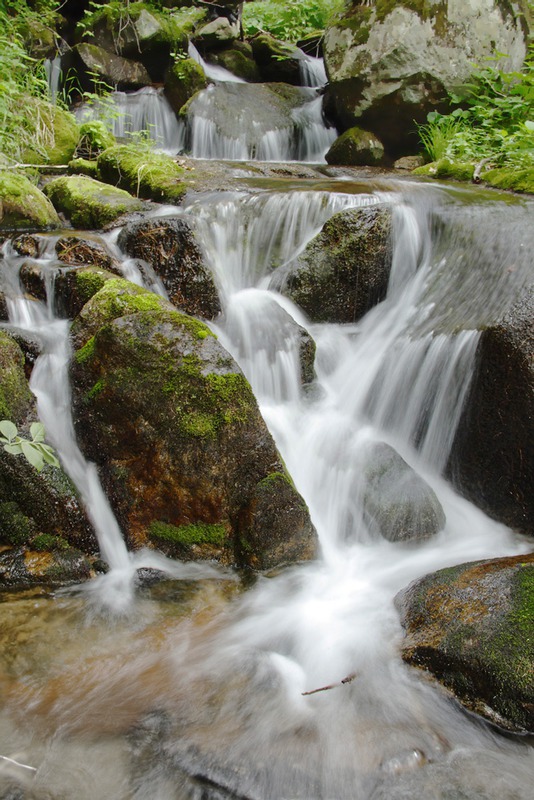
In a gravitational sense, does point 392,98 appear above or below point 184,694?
above

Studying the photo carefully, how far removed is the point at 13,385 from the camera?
360 cm

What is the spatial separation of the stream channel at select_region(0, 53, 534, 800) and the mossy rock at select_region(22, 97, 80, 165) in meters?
3.17

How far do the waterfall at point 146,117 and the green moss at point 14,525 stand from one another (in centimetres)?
888

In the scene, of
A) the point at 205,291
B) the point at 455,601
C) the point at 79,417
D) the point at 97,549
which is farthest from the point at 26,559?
the point at 205,291

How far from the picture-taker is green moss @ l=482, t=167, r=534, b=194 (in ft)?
21.8

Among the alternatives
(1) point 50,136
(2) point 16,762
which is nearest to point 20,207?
(1) point 50,136

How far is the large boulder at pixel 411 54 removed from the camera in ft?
31.1

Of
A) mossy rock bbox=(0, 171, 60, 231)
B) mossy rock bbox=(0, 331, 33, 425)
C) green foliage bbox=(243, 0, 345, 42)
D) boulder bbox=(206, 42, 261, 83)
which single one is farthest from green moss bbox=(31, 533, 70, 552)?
green foliage bbox=(243, 0, 345, 42)

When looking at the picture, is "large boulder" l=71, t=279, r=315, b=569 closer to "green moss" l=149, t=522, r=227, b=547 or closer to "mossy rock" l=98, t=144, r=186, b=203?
"green moss" l=149, t=522, r=227, b=547

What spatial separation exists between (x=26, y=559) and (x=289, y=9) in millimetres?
16375

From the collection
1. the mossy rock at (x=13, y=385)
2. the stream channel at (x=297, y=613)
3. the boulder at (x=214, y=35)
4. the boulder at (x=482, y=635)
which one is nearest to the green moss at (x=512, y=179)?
the stream channel at (x=297, y=613)

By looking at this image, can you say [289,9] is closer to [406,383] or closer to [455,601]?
[406,383]

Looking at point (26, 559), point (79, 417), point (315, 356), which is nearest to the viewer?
point (26, 559)

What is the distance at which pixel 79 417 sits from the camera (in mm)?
3820
